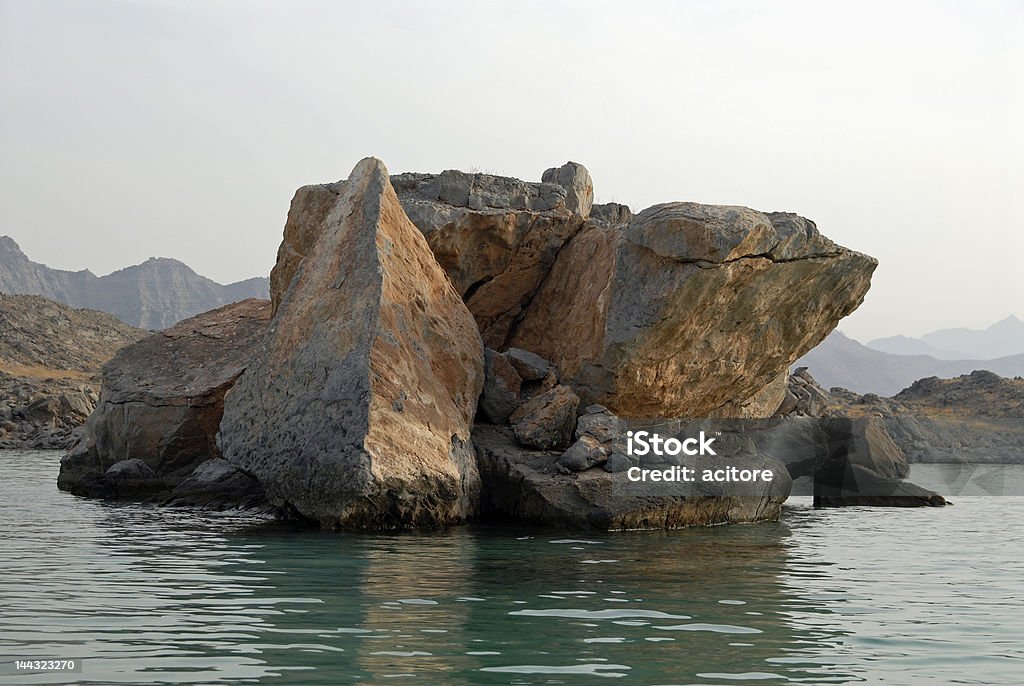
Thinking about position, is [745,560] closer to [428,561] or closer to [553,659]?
[428,561]

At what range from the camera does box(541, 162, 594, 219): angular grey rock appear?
65.6 feet

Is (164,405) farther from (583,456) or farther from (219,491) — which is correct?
(583,456)

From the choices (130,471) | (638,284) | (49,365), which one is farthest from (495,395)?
(49,365)

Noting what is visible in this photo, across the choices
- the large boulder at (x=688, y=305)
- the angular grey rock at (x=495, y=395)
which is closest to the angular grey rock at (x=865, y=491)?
the large boulder at (x=688, y=305)

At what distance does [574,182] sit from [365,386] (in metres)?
9.07

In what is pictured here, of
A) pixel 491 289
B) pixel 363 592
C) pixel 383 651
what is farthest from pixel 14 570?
pixel 491 289

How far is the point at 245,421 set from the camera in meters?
13.4

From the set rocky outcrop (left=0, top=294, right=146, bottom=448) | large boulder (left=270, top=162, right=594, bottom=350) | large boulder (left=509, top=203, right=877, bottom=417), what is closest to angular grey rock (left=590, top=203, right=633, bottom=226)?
large boulder (left=270, top=162, right=594, bottom=350)

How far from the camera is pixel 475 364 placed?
14547 millimetres

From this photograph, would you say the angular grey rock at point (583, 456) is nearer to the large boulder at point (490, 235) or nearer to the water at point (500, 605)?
the water at point (500, 605)

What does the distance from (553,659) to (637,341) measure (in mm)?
9227

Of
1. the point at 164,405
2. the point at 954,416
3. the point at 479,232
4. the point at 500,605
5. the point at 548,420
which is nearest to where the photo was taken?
the point at 500,605

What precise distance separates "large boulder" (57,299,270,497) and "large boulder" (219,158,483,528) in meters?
2.92

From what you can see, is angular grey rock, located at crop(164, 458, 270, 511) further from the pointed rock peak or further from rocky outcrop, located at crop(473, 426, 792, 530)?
the pointed rock peak
